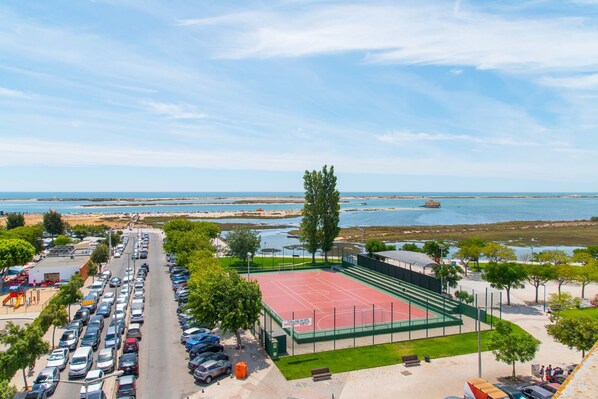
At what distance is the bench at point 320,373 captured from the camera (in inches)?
997

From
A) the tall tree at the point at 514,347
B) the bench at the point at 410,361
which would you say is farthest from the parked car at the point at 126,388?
the tall tree at the point at 514,347

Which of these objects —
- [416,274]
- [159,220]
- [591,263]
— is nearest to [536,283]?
[591,263]

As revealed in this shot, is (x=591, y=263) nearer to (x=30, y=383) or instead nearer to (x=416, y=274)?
(x=416, y=274)

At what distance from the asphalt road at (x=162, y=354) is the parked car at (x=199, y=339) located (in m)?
0.61

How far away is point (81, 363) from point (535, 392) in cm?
2660

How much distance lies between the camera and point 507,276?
136ft

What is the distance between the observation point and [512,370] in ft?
87.5

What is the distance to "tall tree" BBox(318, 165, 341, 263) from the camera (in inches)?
2549

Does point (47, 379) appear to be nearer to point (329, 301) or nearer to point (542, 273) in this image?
point (329, 301)

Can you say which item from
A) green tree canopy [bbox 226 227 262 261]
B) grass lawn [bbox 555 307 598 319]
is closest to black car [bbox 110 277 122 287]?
green tree canopy [bbox 226 227 262 261]

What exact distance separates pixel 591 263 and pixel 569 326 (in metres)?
26.4

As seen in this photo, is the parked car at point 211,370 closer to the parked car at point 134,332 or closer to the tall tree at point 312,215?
the parked car at point 134,332

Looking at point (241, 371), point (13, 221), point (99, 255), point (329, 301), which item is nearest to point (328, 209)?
point (329, 301)

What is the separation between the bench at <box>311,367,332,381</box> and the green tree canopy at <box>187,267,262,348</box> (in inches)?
235
